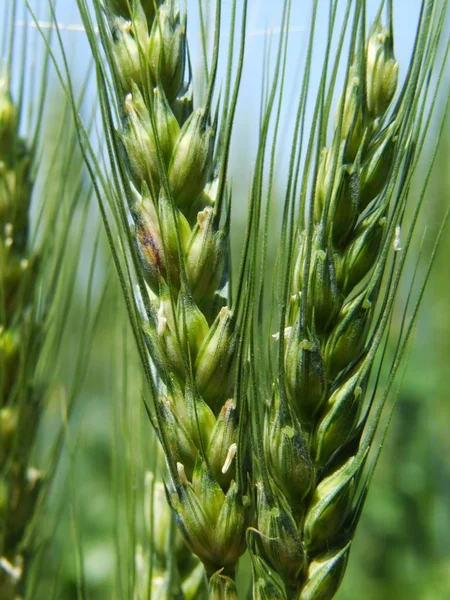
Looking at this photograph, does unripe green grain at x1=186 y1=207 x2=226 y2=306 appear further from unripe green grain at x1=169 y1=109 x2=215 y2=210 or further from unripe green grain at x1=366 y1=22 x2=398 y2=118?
unripe green grain at x1=366 y1=22 x2=398 y2=118

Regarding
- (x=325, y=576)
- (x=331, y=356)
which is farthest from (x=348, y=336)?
(x=325, y=576)

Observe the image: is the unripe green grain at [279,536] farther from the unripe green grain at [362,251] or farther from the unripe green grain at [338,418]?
the unripe green grain at [362,251]

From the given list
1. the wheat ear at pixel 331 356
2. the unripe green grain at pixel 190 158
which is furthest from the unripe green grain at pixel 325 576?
the unripe green grain at pixel 190 158

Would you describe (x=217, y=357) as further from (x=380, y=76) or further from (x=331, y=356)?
(x=380, y=76)

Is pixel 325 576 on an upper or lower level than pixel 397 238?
lower

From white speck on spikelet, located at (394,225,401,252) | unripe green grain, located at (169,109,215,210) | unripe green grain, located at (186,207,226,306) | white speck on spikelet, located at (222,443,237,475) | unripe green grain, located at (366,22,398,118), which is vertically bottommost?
white speck on spikelet, located at (222,443,237,475)

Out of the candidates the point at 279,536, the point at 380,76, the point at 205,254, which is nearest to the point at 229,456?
the point at 279,536

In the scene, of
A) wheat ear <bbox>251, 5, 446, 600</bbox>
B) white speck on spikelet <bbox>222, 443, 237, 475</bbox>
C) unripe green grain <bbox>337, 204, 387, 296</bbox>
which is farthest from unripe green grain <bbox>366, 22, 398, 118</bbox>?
white speck on spikelet <bbox>222, 443, 237, 475</bbox>

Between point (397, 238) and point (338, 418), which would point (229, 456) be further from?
point (397, 238)

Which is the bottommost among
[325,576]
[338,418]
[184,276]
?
[325,576]

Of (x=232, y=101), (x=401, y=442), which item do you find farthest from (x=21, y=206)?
(x=401, y=442)

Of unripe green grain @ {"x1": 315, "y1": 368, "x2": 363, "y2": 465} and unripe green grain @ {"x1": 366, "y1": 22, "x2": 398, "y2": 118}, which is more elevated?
unripe green grain @ {"x1": 366, "y1": 22, "x2": 398, "y2": 118}
